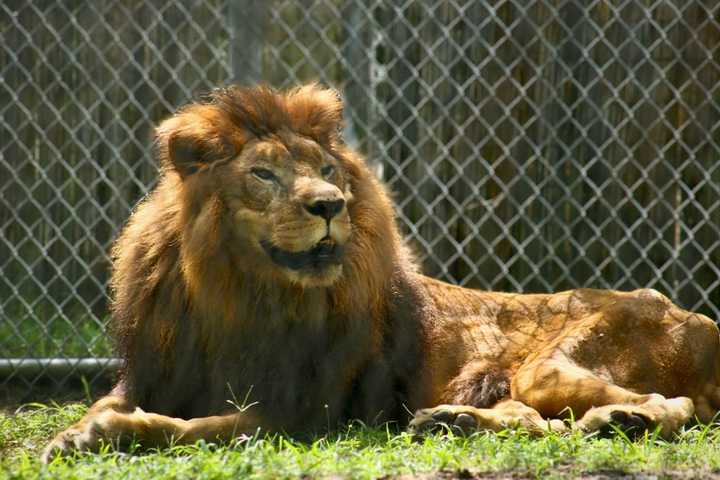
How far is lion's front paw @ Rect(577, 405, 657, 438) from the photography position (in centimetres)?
434

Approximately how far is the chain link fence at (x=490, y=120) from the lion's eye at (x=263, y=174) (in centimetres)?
198

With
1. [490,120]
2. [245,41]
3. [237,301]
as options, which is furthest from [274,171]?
[490,120]

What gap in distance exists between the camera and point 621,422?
14.3 feet

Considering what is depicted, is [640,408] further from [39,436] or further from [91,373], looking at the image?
[91,373]

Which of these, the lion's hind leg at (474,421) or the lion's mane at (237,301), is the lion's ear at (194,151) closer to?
the lion's mane at (237,301)

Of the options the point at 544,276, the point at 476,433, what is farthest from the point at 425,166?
the point at 476,433

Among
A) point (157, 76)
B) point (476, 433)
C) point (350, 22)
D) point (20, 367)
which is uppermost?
point (157, 76)

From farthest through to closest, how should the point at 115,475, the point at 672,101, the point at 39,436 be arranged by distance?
the point at 672,101 < the point at 39,436 < the point at 115,475

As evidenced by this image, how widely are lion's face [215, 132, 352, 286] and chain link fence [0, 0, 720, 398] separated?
1930mm

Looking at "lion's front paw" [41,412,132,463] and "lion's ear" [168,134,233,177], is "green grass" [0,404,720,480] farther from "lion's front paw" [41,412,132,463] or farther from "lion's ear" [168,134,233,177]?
"lion's ear" [168,134,233,177]

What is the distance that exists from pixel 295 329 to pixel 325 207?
528 millimetres

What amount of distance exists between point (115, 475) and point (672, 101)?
404 cm

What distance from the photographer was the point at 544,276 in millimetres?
6613

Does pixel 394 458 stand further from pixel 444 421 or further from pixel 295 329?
pixel 295 329
